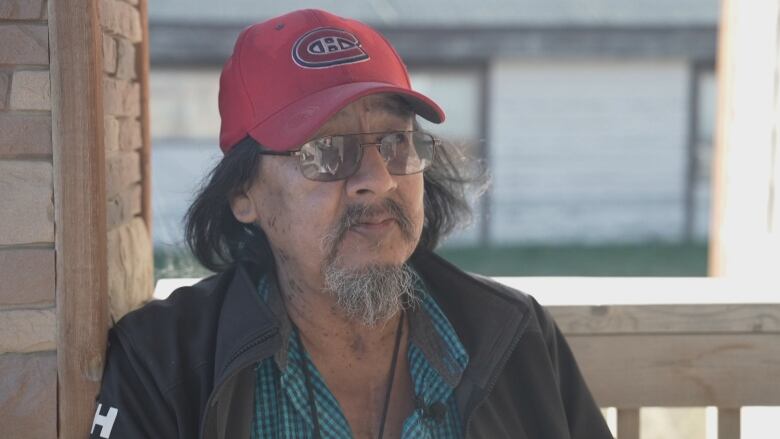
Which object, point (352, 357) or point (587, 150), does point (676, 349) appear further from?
point (587, 150)

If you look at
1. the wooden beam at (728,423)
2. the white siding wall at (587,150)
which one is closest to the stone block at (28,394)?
the wooden beam at (728,423)

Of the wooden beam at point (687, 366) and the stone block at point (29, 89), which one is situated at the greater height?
the stone block at point (29, 89)

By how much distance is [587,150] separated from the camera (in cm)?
1155

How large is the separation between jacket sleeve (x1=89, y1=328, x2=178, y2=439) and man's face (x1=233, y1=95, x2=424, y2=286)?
1.33ft

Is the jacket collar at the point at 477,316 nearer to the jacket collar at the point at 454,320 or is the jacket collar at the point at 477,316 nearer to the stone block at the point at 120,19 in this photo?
the jacket collar at the point at 454,320

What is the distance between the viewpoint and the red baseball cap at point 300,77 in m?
1.96

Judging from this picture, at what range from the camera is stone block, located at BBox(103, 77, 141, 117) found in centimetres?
194

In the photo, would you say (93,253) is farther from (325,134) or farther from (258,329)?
(325,134)

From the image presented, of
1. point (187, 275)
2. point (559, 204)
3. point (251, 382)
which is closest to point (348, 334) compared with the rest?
point (251, 382)

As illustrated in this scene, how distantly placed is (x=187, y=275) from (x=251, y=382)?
93 centimetres

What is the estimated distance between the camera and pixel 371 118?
2037 millimetres

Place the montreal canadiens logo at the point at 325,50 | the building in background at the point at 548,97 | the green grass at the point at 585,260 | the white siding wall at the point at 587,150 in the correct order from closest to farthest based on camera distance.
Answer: the montreal canadiens logo at the point at 325,50 < the green grass at the point at 585,260 < the building in background at the point at 548,97 < the white siding wall at the point at 587,150

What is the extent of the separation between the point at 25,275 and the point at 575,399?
1.13 m

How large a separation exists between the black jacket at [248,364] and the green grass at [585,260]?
7.34 metres
